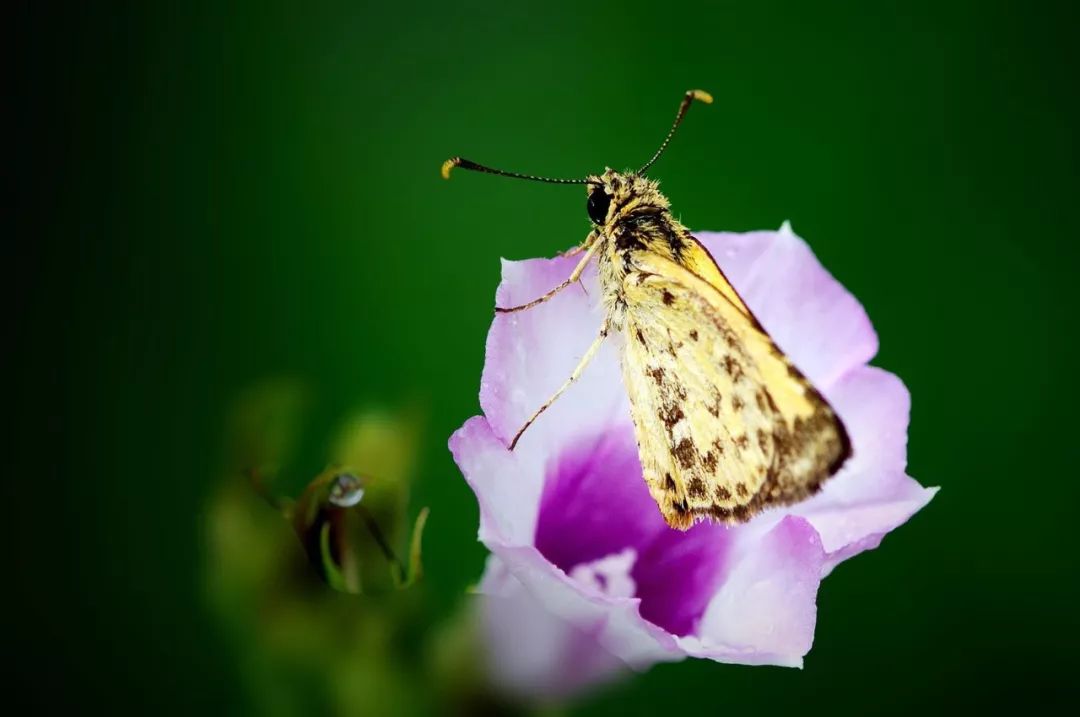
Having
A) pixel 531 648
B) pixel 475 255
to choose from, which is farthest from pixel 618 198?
pixel 475 255

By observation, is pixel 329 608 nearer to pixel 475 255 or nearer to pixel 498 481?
pixel 498 481

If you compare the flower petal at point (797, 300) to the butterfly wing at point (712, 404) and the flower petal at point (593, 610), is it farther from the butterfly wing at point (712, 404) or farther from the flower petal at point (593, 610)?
the flower petal at point (593, 610)

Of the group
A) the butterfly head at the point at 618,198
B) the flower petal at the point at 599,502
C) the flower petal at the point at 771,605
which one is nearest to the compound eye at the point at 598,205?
the butterfly head at the point at 618,198

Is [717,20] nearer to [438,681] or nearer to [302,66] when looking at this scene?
[302,66]

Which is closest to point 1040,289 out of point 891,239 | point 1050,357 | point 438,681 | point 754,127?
point 1050,357

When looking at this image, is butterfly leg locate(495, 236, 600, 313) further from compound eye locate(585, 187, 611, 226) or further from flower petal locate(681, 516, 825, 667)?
flower petal locate(681, 516, 825, 667)

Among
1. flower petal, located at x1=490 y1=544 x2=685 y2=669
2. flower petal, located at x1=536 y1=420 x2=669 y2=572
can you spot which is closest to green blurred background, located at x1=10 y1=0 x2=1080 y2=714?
flower petal, located at x1=536 y1=420 x2=669 y2=572
